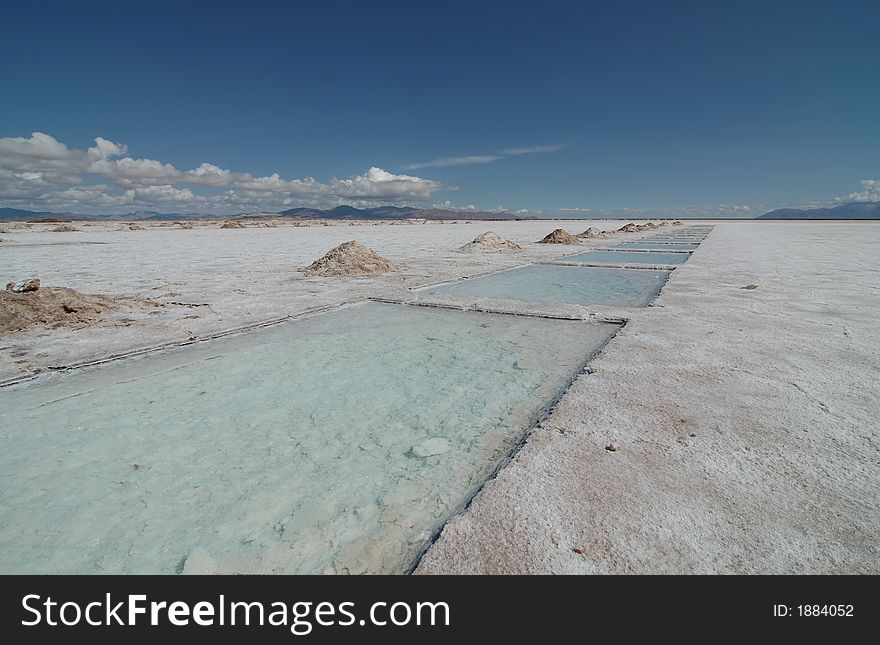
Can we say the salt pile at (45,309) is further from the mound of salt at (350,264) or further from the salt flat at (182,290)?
the mound of salt at (350,264)

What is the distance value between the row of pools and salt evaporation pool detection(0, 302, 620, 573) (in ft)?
0.04

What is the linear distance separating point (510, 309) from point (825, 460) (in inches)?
190

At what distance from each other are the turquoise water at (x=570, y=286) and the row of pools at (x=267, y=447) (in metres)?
2.94

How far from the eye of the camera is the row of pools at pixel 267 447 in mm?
2129

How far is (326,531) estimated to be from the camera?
221 cm

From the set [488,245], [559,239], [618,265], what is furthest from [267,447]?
[559,239]

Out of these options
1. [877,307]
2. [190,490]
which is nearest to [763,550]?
[190,490]

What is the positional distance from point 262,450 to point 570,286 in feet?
28.2

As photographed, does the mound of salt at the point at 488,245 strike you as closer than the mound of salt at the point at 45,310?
No

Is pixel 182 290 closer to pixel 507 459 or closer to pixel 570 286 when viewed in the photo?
pixel 570 286

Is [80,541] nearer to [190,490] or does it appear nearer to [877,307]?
[190,490]

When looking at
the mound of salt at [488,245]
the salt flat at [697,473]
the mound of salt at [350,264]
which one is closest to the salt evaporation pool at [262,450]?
the salt flat at [697,473]

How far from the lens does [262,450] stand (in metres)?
3.07

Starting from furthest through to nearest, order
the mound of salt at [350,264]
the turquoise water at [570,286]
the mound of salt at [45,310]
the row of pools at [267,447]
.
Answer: the mound of salt at [350,264] < the turquoise water at [570,286] < the mound of salt at [45,310] < the row of pools at [267,447]
